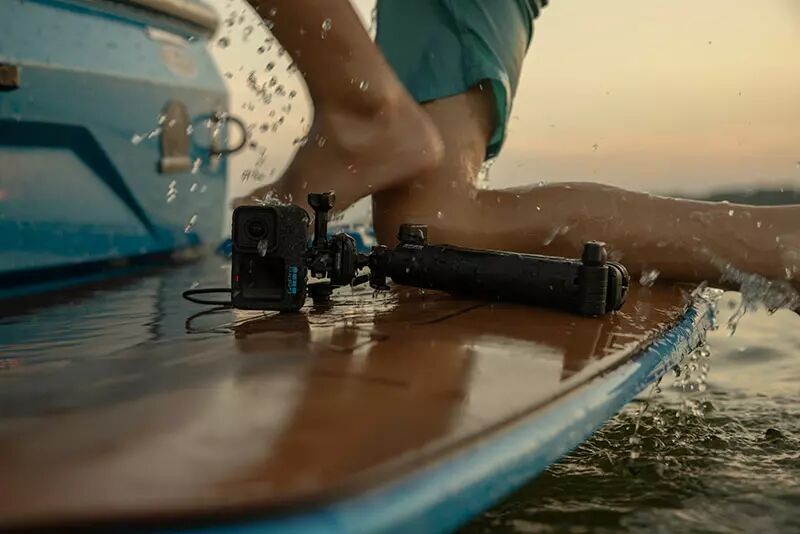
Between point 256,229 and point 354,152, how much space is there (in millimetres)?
388

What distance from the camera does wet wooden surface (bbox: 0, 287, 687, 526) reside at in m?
0.53

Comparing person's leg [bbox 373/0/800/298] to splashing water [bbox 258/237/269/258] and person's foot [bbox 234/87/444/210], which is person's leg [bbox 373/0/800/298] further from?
splashing water [bbox 258/237/269/258]

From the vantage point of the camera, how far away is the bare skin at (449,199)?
4.96 feet

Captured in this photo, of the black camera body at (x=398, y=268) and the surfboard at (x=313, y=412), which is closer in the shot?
the surfboard at (x=313, y=412)

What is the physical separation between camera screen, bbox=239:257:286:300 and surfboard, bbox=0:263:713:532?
0.12 feet

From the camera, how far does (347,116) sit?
155cm

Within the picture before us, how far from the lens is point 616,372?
2.94 ft

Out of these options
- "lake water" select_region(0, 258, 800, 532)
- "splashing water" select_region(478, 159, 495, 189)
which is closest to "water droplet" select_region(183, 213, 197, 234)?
"lake water" select_region(0, 258, 800, 532)

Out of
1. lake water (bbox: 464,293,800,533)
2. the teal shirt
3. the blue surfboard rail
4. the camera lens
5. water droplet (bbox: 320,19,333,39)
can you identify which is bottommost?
lake water (bbox: 464,293,800,533)

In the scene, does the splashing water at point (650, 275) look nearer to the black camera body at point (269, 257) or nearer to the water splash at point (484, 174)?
the water splash at point (484, 174)

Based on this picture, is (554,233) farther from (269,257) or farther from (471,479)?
(471,479)

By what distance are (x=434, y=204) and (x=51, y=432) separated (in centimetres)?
107

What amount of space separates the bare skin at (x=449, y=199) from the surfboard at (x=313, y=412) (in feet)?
1.10

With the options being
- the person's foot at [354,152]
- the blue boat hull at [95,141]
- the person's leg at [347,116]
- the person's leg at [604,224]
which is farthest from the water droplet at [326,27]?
the blue boat hull at [95,141]
